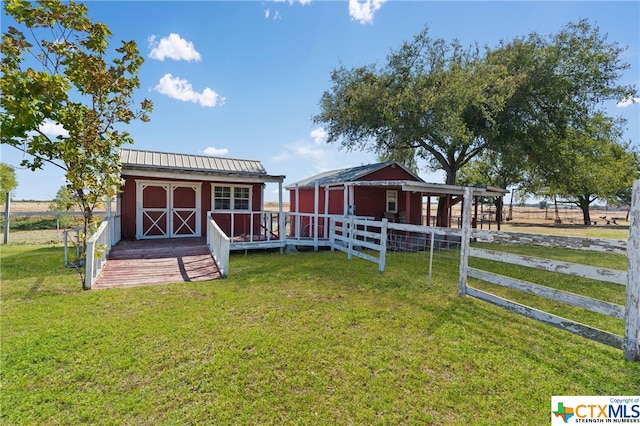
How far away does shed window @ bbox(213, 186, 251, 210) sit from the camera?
11273 mm

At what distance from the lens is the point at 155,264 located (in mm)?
7164

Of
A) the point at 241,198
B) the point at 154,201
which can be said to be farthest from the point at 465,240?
the point at 154,201

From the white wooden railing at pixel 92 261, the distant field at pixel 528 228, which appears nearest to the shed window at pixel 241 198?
the white wooden railing at pixel 92 261

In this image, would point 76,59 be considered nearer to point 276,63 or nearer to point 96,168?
point 96,168

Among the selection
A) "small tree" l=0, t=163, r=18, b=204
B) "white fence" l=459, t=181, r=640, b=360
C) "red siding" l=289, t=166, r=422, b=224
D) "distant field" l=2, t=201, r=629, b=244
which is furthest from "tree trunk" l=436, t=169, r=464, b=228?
"small tree" l=0, t=163, r=18, b=204

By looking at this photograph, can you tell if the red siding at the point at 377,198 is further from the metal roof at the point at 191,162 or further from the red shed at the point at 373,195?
the metal roof at the point at 191,162

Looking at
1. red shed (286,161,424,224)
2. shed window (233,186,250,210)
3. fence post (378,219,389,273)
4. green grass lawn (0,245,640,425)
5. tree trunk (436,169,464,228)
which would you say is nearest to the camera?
green grass lawn (0,245,640,425)

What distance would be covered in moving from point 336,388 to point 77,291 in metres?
5.18

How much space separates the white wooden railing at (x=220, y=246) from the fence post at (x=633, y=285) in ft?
20.0

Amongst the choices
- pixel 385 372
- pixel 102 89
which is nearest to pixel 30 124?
pixel 102 89

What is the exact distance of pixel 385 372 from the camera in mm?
2922

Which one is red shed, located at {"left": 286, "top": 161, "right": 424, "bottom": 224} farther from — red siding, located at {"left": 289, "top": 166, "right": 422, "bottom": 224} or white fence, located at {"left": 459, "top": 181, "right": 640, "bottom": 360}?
white fence, located at {"left": 459, "top": 181, "right": 640, "bottom": 360}

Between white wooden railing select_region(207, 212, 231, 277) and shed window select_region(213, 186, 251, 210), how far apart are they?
8.29 ft

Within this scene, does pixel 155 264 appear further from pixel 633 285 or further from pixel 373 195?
pixel 373 195
